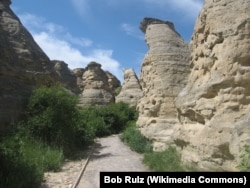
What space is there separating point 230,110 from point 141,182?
2596mm

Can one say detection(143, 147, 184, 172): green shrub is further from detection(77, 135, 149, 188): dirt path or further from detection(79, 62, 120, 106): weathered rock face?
detection(79, 62, 120, 106): weathered rock face

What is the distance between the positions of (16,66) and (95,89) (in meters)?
21.8

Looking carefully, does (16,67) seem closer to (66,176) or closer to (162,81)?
(162,81)

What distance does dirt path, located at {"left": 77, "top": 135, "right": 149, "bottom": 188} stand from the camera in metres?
9.38

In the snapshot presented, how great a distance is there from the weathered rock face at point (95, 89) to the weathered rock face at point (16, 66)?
14.7m

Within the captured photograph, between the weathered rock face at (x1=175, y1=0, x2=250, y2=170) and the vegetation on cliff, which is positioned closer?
the weathered rock face at (x1=175, y1=0, x2=250, y2=170)

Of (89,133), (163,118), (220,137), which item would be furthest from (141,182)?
(89,133)

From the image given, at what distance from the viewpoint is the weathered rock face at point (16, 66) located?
518 inches

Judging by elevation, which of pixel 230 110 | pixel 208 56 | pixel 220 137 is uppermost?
pixel 208 56

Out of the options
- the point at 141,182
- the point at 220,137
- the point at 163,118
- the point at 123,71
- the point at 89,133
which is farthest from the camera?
the point at 123,71

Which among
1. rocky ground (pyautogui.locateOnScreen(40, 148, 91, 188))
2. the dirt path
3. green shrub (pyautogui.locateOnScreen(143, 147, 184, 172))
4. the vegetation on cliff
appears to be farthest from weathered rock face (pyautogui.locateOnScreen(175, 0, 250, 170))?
the vegetation on cliff

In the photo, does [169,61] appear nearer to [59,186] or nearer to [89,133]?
[89,133]

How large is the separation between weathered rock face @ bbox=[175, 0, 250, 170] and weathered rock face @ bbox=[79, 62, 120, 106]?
23188mm

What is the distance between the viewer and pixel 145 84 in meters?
16.2
